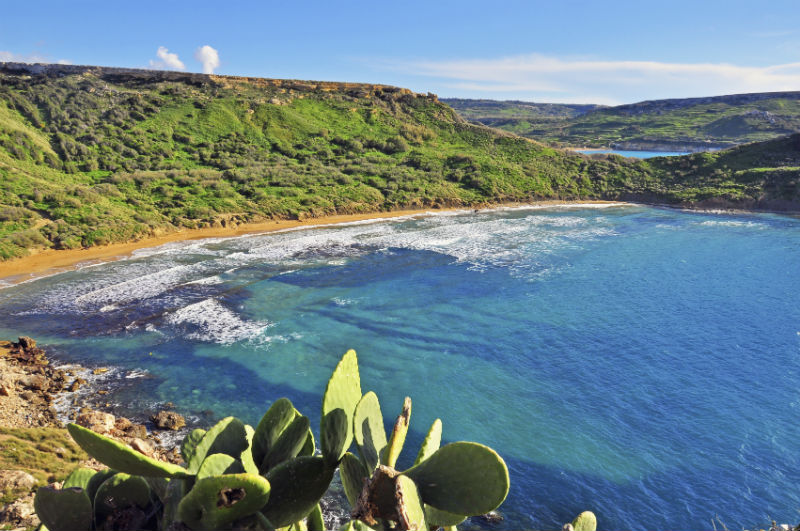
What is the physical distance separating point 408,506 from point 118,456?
1.68 metres

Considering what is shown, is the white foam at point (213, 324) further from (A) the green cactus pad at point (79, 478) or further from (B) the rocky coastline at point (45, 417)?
(A) the green cactus pad at point (79, 478)

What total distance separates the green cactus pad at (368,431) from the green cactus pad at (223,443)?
0.79 m

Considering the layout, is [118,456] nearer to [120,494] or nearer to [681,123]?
[120,494]

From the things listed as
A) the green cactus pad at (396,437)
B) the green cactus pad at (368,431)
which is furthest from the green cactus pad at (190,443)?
the green cactus pad at (396,437)

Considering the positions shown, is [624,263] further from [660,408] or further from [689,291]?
[660,408]

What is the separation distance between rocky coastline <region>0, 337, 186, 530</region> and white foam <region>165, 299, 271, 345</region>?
4.19 m

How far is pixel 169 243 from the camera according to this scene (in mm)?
34312

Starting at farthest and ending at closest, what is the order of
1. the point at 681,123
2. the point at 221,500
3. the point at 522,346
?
1. the point at 681,123
2. the point at 522,346
3. the point at 221,500

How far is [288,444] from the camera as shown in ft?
11.2

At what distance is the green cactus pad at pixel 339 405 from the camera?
3.05 meters

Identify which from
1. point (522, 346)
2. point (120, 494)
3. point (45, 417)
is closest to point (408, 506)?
point (120, 494)

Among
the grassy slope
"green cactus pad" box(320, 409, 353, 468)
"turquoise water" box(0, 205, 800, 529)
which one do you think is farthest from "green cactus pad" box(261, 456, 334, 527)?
the grassy slope

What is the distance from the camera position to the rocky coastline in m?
9.80

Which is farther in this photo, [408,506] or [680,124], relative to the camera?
[680,124]
